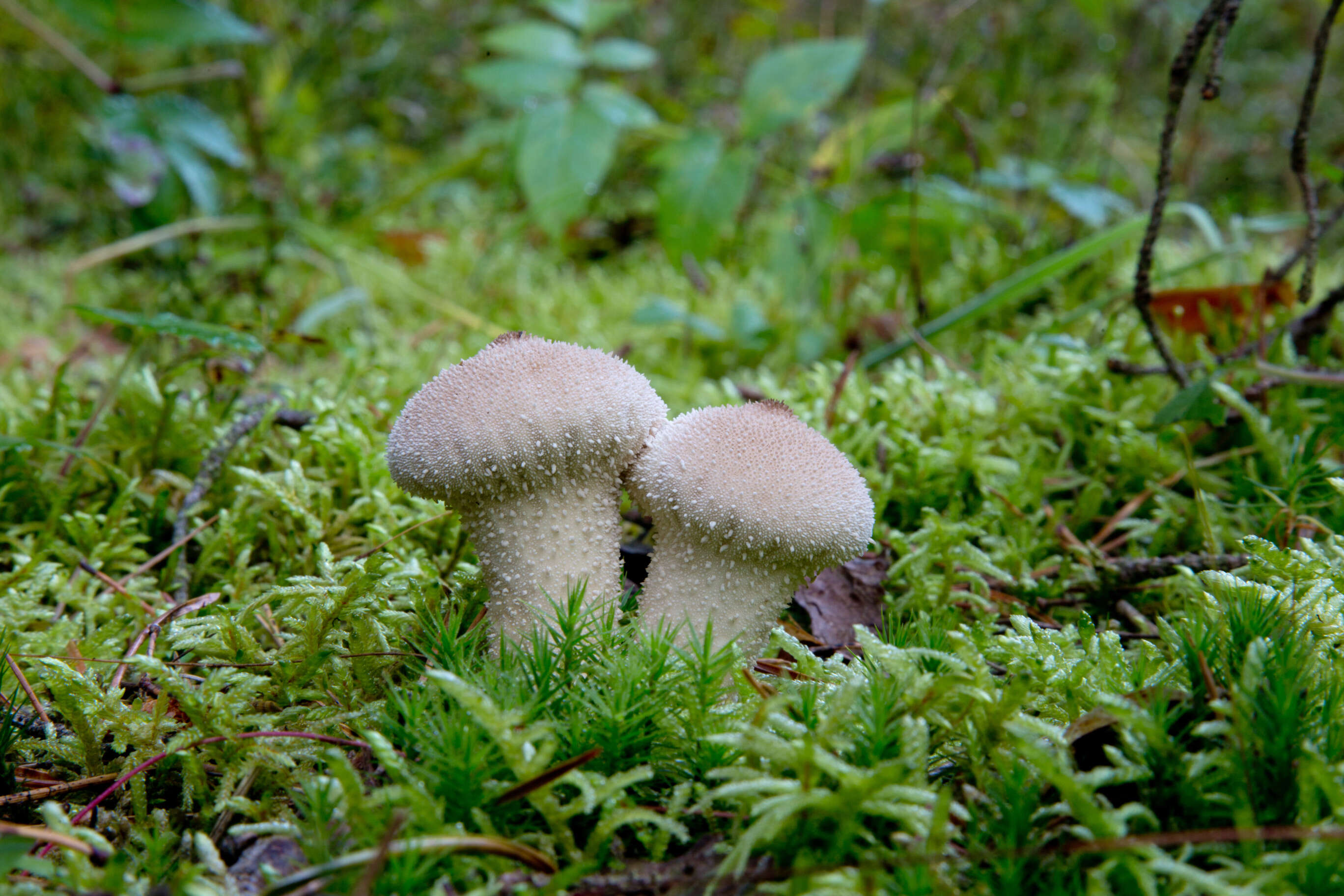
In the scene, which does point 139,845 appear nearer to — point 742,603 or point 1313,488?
point 742,603

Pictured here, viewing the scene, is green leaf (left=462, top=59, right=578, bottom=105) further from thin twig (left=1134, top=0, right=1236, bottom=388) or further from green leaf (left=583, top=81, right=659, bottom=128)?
thin twig (left=1134, top=0, right=1236, bottom=388)

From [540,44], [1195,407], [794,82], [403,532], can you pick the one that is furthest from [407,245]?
[1195,407]

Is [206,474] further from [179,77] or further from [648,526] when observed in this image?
[179,77]

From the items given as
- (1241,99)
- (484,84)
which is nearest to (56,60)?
(484,84)

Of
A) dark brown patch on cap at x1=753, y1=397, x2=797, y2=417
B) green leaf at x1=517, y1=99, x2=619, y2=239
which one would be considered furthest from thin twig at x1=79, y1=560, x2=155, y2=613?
green leaf at x1=517, y1=99, x2=619, y2=239

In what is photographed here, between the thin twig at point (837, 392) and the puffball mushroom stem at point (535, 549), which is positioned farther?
the thin twig at point (837, 392)

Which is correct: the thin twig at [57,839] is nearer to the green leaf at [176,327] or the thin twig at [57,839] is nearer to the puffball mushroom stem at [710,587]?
the puffball mushroom stem at [710,587]

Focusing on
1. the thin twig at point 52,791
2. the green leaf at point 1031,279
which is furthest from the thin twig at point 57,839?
the green leaf at point 1031,279
